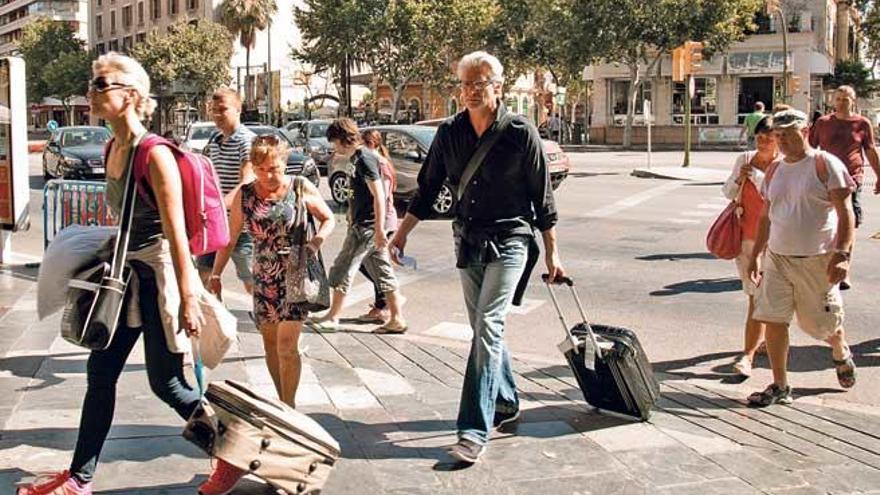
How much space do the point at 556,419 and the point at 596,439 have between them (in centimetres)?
41

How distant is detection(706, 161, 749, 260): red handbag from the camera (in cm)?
658

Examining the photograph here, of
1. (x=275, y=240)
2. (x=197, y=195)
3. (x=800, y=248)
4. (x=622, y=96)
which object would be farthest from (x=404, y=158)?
(x=622, y=96)

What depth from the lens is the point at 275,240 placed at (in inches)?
192

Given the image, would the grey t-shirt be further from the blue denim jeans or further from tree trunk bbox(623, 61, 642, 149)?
tree trunk bbox(623, 61, 642, 149)

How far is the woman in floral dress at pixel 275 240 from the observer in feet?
15.6

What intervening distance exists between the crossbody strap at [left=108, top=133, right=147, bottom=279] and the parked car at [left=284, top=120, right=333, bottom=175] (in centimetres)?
2020

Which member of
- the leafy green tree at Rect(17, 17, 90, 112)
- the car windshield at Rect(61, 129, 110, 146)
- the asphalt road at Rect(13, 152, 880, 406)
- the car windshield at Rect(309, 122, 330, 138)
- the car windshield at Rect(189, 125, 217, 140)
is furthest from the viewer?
the leafy green tree at Rect(17, 17, 90, 112)

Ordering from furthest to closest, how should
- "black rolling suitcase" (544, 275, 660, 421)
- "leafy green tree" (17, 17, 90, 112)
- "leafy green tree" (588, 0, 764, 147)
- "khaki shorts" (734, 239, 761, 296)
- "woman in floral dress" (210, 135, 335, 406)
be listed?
"leafy green tree" (17, 17, 90, 112), "leafy green tree" (588, 0, 764, 147), "khaki shorts" (734, 239, 761, 296), "black rolling suitcase" (544, 275, 660, 421), "woman in floral dress" (210, 135, 335, 406)

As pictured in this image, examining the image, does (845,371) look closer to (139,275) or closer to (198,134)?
(139,275)

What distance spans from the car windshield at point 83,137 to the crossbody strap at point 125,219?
67.7 feet

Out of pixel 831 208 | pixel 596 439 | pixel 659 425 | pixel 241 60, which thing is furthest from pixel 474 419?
pixel 241 60

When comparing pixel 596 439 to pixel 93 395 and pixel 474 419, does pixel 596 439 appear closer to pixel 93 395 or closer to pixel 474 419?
pixel 474 419

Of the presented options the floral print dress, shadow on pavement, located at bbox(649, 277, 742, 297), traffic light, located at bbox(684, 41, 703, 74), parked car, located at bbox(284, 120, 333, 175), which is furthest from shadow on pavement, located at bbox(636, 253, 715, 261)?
traffic light, located at bbox(684, 41, 703, 74)

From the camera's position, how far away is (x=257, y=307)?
15.8 feet
